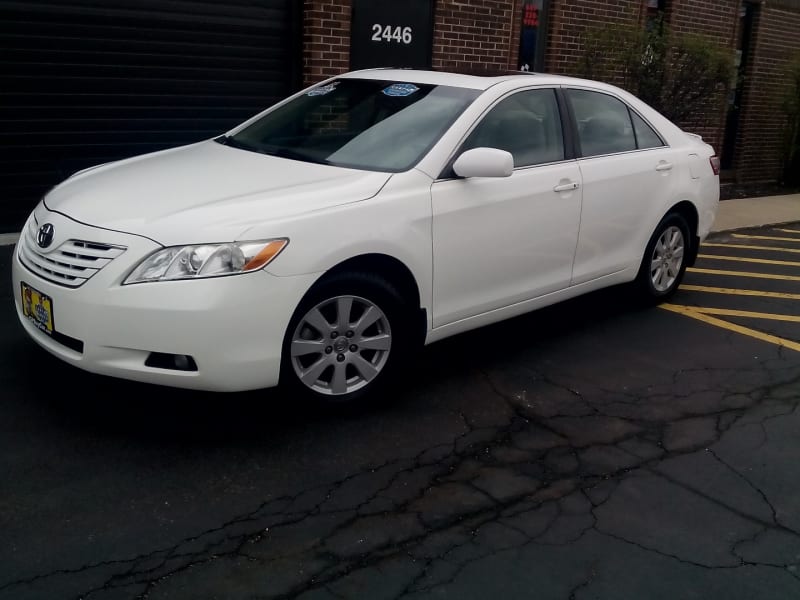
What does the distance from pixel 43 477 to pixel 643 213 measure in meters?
4.22

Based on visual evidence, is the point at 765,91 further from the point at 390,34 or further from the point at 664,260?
the point at 664,260

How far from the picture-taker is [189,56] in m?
8.61

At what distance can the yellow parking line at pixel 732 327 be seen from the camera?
6.15 m

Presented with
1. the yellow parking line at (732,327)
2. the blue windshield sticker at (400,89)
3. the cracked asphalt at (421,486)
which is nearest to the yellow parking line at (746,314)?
the yellow parking line at (732,327)

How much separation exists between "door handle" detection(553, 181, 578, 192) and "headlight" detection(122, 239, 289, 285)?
220 centimetres

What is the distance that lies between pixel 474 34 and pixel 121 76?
A: 4.38m

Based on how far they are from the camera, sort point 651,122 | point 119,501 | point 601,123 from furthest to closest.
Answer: point 651,122 < point 601,123 < point 119,501

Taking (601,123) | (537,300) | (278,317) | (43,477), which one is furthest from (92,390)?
(601,123)

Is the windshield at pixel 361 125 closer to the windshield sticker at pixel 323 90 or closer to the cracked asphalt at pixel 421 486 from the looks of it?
the windshield sticker at pixel 323 90

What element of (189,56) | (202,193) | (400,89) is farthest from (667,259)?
(189,56)

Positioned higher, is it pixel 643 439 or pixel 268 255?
pixel 268 255

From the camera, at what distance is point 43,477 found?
372cm

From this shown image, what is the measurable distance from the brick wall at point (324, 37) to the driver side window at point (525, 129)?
4.21m

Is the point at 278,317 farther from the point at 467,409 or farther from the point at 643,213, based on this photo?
the point at 643,213
